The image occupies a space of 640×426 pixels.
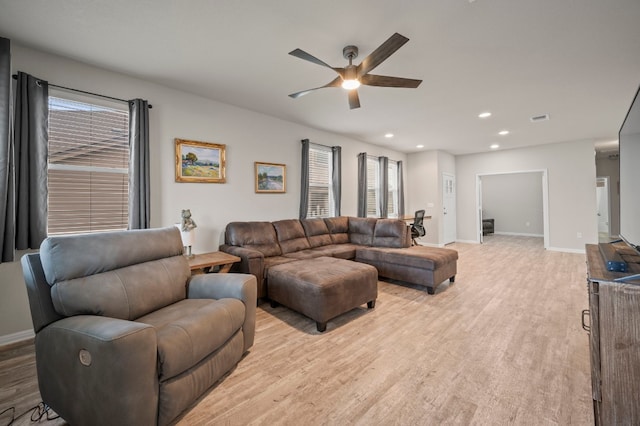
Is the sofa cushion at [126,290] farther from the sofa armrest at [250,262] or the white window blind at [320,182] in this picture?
the white window blind at [320,182]

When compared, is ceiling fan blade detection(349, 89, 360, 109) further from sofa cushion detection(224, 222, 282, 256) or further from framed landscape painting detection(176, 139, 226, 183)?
Result: sofa cushion detection(224, 222, 282, 256)

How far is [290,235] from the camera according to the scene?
13.9 ft

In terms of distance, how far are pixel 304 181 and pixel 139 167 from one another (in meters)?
2.54

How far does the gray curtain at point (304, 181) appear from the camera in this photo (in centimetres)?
477

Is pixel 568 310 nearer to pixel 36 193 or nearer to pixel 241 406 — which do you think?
pixel 241 406

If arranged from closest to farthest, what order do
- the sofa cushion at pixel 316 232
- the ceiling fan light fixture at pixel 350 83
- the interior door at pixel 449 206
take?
the ceiling fan light fixture at pixel 350 83 → the sofa cushion at pixel 316 232 → the interior door at pixel 449 206

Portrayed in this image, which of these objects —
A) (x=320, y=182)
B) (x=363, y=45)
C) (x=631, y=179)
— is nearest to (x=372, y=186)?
(x=320, y=182)

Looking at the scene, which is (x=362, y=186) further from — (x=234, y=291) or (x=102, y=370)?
(x=102, y=370)

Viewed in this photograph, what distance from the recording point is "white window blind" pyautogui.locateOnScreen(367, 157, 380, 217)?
6566mm

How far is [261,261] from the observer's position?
10.6 ft

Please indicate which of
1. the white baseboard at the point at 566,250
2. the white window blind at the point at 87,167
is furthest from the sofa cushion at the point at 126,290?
the white baseboard at the point at 566,250

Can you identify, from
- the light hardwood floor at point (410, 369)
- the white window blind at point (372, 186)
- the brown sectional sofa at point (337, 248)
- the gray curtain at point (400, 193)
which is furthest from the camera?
the gray curtain at point (400, 193)

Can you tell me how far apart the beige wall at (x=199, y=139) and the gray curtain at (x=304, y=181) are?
11 cm

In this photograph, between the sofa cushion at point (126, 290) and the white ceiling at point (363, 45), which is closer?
the sofa cushion at point (126, 290)
